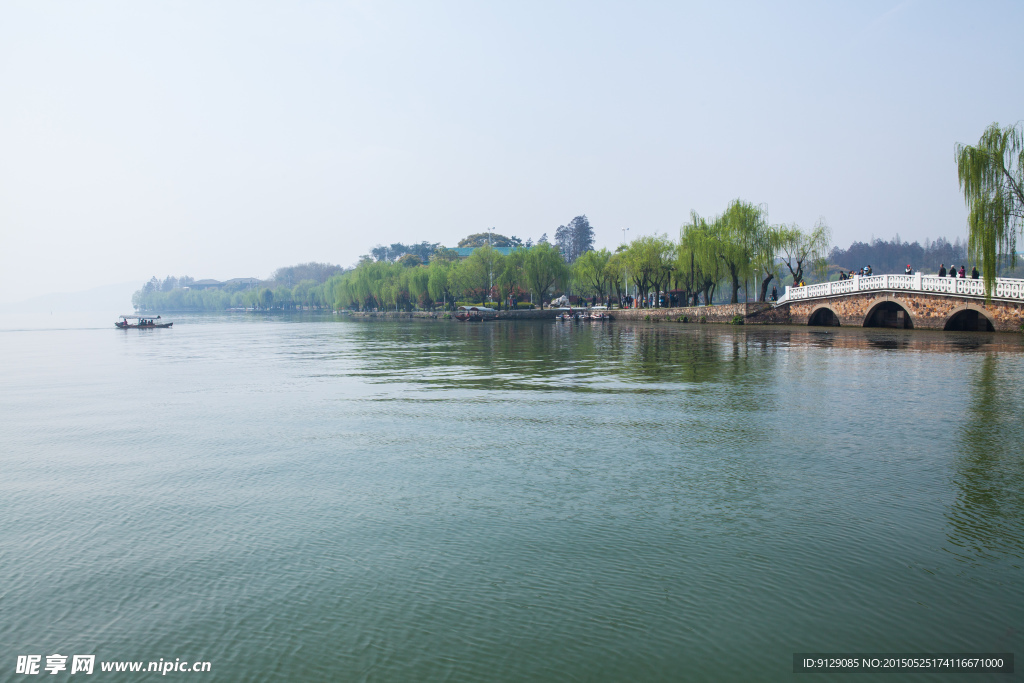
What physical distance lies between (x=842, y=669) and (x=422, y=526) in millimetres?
4236

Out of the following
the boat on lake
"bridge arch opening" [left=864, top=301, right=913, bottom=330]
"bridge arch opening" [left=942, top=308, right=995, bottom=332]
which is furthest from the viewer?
the boat on lake

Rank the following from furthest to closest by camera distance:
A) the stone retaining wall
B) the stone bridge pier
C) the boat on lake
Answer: the boat on lake < the stone retaining wall < the stone bridge pier

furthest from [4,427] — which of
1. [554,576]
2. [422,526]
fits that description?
[554,576]

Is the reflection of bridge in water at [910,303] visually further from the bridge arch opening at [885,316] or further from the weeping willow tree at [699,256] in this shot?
the weeping willow tree at [699,256]

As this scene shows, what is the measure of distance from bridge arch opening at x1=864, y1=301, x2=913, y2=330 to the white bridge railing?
1.50 m

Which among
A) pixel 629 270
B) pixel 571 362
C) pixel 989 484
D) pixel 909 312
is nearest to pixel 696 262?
pixel 629 270

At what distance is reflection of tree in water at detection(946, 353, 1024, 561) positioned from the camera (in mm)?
6812

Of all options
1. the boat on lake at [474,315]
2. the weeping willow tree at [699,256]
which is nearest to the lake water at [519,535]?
the weeping willow tree at [699,256]

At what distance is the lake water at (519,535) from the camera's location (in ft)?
16.6

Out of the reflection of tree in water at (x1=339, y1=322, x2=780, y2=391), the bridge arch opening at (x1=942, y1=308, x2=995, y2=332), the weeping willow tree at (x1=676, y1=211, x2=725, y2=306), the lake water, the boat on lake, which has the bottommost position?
the lake water

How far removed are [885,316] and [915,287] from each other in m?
5.63

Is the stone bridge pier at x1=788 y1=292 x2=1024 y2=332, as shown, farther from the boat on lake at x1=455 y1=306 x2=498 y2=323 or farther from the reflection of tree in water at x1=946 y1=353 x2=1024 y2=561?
the boat on lake at x1=455 y1=306 x2=498 y2=323

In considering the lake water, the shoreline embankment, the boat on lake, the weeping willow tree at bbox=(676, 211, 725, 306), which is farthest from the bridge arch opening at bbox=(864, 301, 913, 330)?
the boat on lake

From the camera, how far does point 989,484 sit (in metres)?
8.71
